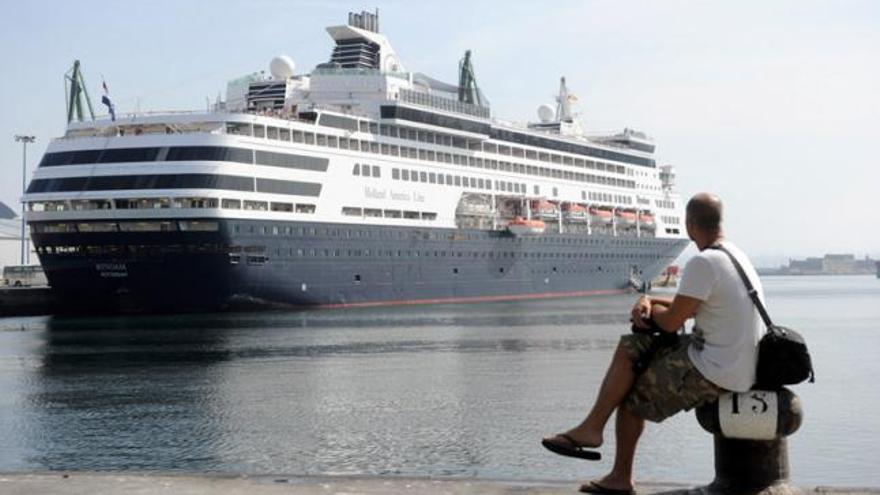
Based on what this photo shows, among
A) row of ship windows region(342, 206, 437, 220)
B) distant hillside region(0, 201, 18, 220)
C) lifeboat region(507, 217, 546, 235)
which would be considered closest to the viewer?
row of ship windows region(342, 206, 437, 220)

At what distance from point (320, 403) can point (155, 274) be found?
33.4m

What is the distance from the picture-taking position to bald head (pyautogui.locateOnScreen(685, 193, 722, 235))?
20.7ft

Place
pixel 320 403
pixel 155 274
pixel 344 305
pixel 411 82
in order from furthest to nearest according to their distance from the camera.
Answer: pixel 411 82
pixel 344 305
pixel 155 274
pixel 320 403

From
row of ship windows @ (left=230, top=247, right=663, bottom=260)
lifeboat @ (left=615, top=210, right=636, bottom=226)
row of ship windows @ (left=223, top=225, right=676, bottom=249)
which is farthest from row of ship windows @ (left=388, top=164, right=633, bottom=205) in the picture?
row of ship windows @ (left=230, top=247, right=663, bottom=260)

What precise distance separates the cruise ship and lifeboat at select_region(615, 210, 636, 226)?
0.99ft

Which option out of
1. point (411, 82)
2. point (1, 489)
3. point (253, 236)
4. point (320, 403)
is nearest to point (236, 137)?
point (253, 236)

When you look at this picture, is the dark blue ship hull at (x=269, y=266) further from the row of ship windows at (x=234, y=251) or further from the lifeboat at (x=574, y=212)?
the lifeboat at (x=574, y=212)

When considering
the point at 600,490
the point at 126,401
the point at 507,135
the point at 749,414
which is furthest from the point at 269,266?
the point at 749,414

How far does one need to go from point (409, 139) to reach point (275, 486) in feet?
200

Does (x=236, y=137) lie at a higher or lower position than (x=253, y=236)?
higher

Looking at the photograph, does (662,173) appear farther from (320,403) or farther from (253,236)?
(320,403)

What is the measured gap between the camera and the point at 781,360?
5.90m

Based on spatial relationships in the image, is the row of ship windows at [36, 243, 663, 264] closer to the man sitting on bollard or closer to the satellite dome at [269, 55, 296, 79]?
the satellite dome at [269, 55, 296, 79]

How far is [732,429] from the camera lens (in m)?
5.91
